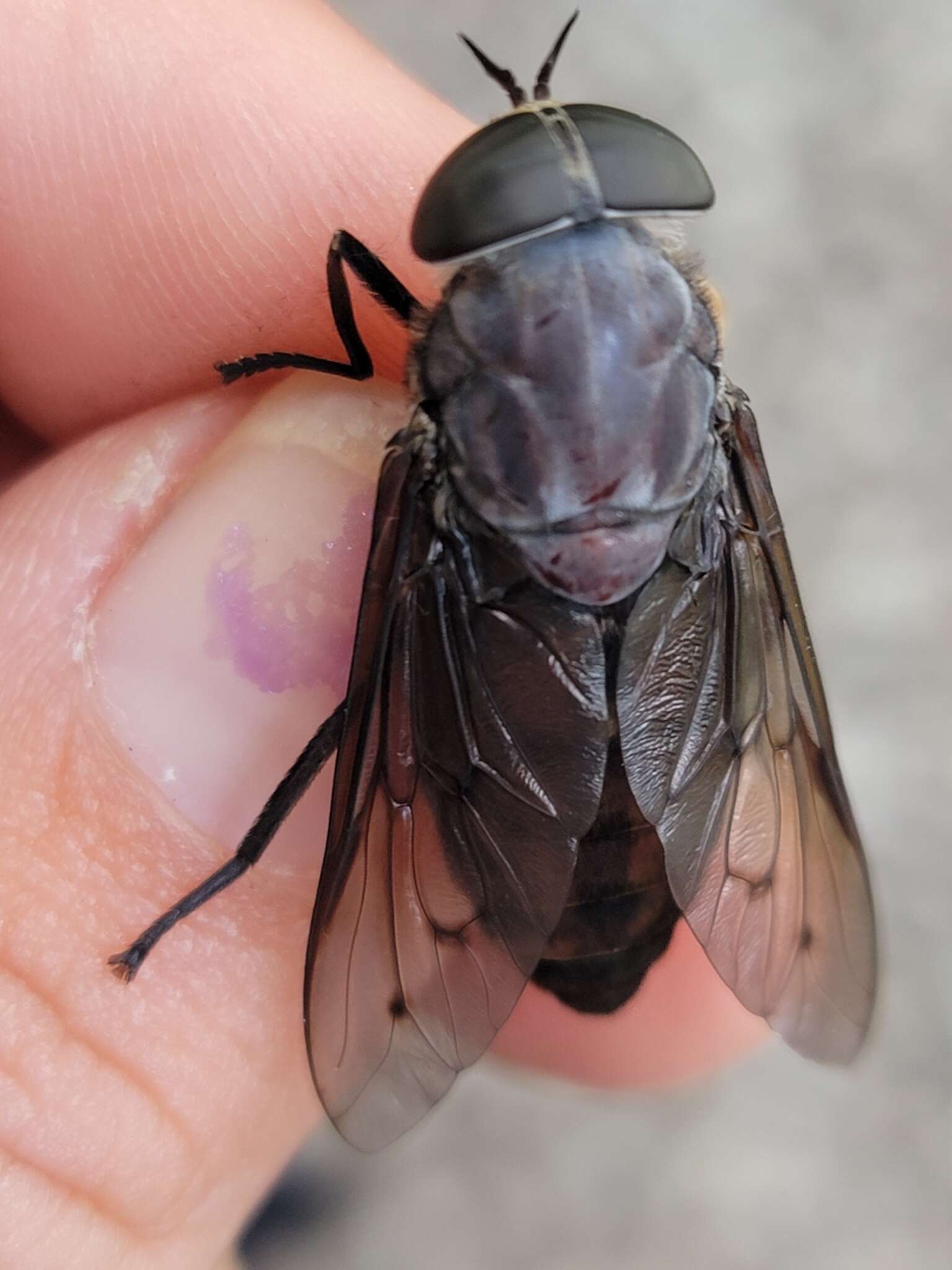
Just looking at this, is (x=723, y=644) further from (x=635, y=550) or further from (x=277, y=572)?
(x=277, y=572)

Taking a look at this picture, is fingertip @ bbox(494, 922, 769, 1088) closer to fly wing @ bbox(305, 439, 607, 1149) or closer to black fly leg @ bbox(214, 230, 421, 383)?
fly wing @ bbox(305, 439, 607, 1149)

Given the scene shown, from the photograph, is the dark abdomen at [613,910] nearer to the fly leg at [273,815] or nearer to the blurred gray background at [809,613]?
the fly leg at [273,815]

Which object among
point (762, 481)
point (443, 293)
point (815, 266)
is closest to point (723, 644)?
point (762, 481)

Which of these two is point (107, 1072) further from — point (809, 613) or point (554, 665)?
point (809, 613)

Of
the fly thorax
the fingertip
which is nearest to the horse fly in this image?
the fly thorax

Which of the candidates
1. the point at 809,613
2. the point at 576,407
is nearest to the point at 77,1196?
the point at 576,407
